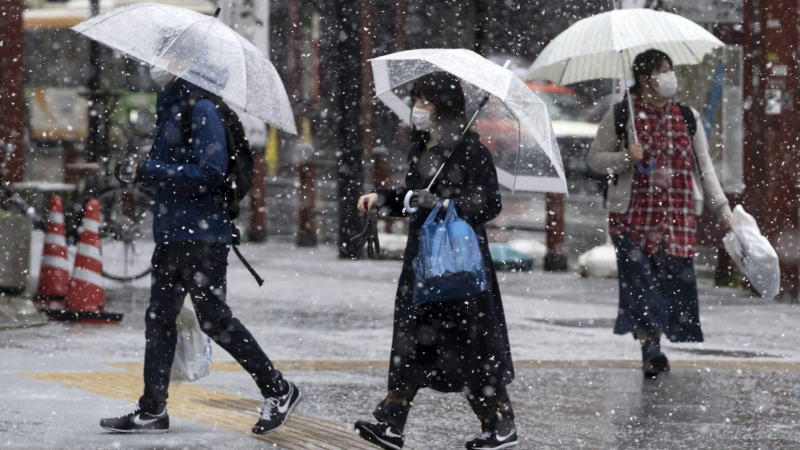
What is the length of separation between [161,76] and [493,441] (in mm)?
2119

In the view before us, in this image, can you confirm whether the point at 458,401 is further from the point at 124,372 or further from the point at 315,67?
the point at 315,67

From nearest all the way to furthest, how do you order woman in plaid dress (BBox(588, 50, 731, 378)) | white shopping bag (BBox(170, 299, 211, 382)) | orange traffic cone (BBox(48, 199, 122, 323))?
white shopping bag (BBox(170, 299, 211, 382)), woman in plaid dress (BBox(588, 50, 731, 378)), orange traffic cone (BBox(48, 199, 122, 323))

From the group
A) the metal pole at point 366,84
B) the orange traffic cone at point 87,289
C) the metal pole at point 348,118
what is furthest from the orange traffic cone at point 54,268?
the metal pole at point 366,84

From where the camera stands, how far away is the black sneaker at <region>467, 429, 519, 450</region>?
722 centimetres

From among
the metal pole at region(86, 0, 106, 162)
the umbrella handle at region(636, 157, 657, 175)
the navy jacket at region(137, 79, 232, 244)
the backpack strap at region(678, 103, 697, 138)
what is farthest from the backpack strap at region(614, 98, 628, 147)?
the metal pole at region(86, 0, 106, 162)

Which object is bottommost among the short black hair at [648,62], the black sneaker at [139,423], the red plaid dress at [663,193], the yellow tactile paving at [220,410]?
the yellow tactile paving at [220,410]

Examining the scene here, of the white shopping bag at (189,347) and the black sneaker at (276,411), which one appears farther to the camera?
the white shopping bag at (189,347)

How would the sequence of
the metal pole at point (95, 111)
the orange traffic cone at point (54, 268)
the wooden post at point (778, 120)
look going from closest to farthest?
the orange traffic cone at point (54, 268) → the wooden post at point (778, 120) → the metal pole at point (95, 111)

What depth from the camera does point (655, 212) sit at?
972 cm

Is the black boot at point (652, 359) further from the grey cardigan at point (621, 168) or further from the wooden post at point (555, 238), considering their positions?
the wooden post at point (555, 238)

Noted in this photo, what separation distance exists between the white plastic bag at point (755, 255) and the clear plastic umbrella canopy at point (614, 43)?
102 centimetres

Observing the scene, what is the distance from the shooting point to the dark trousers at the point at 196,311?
748cm

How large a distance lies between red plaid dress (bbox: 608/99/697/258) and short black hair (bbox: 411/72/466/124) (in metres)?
2.75

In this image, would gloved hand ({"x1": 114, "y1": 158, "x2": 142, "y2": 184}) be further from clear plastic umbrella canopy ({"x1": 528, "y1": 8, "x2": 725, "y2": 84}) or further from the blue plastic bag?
clear plastic umbrella canopy ({"x1": 528, "y1": 8, "x2": 725, "y2": 84})
